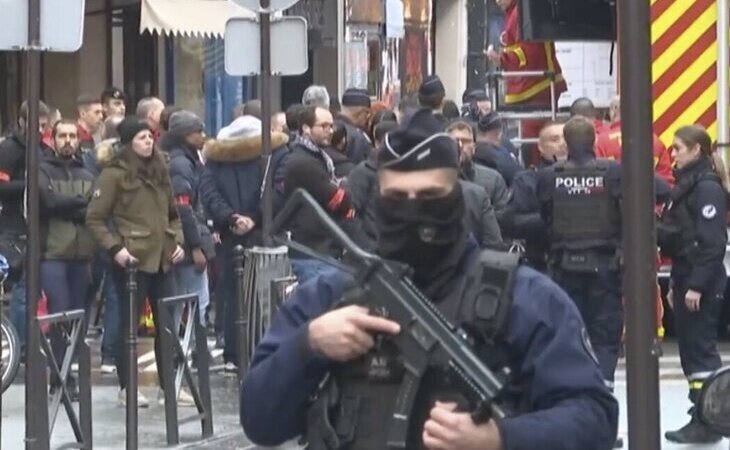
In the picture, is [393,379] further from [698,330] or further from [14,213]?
[14,213]

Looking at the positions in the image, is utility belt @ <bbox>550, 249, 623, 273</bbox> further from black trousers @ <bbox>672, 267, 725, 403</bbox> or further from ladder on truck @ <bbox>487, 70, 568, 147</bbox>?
ladder on truck @ <bbox>487, 70, 568, 147</bbox>

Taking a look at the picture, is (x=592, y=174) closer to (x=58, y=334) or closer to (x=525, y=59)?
(x=58, y=334)

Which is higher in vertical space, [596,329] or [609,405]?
[609,405]

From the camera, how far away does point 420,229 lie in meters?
3.83

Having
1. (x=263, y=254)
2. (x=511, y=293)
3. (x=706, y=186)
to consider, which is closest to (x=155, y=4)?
(x=263, y=254)

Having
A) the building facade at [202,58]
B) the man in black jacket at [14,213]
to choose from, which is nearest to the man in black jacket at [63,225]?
the man in black jacket at [14,213]

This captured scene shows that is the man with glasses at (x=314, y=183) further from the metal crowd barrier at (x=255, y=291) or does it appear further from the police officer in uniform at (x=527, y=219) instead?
the police officer in uniform at (x=527, y=219)

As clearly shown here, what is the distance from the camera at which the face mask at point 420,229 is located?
3.83 m

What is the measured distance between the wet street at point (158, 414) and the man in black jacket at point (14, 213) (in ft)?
2.13

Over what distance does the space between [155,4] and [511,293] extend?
18049 millimetres

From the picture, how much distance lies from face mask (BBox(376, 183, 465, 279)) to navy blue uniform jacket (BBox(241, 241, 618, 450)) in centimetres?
9

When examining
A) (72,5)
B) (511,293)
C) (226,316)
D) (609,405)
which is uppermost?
(72,5)

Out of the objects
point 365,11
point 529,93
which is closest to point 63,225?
point 529,93

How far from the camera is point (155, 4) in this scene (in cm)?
2152
